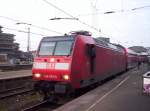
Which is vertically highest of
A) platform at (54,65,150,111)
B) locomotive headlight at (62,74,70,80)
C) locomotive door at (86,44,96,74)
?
locomotive door at (86,44,96,74)

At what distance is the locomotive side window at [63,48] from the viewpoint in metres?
15.4

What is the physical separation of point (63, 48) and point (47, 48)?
101 centimetres

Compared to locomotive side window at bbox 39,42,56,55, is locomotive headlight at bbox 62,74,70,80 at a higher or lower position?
lower

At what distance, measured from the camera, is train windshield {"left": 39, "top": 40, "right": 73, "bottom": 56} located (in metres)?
15.5

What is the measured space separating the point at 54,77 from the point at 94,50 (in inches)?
131

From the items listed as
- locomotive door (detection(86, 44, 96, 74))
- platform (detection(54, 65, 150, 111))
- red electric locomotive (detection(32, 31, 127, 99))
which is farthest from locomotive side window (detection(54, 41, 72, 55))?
platform (detection(54, 65, 150, 111))

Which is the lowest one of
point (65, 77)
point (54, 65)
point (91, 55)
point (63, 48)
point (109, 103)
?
point (109, 103)

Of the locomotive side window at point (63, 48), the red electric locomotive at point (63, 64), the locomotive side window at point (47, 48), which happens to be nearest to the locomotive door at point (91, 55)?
the red electric locomotive at point (63, 64)

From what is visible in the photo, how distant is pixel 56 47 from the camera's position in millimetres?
15938

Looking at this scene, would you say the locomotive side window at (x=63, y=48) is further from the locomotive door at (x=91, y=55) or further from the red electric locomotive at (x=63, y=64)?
the locomotive door at (x=91, y=55)

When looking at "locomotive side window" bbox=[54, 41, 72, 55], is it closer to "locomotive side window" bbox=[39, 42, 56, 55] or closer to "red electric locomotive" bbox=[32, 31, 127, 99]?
"red electric locomotive" bbox=[32, 31, 127, 99]

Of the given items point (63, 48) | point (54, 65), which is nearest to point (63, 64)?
point (54, 65)

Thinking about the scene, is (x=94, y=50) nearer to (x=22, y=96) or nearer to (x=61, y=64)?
(x=61, y=64)

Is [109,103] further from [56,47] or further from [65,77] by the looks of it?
[56,47]
